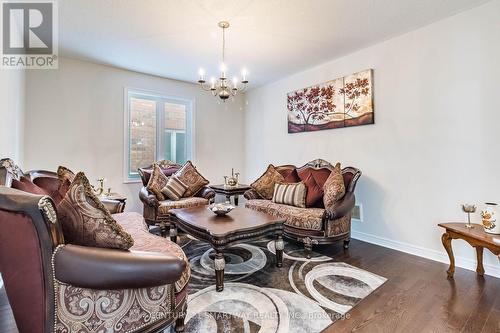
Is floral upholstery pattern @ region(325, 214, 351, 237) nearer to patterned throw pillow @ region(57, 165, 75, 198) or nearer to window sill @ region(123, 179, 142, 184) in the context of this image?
patterned throw pillow @ region(57, 165, 75, 198)

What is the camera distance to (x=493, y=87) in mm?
2510

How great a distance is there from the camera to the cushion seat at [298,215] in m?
3.02

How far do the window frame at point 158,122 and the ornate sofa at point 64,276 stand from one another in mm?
3463

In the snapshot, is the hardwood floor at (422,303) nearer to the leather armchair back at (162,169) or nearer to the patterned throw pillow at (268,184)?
the patterned throw pillow at (268,184)

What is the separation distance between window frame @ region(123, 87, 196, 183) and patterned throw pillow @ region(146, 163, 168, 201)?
72 centimetres

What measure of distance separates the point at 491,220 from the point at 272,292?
6.81ft

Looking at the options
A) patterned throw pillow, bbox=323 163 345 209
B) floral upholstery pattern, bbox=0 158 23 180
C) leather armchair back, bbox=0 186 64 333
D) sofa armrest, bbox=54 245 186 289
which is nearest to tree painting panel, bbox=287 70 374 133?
patterned throw pillow, bbox=323 163 345 209

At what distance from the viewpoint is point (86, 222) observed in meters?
1.23

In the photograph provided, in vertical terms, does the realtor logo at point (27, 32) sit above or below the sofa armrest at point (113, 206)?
above

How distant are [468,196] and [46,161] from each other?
5.55m

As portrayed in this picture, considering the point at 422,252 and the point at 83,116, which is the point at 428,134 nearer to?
the point at 422,252

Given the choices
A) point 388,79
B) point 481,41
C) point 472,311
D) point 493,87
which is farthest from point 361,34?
point 472,311

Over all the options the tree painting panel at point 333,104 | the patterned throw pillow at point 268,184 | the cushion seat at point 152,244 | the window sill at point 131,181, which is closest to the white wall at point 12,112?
the cushion seat at point 152,244

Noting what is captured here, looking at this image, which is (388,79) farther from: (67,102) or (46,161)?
(46,161)
